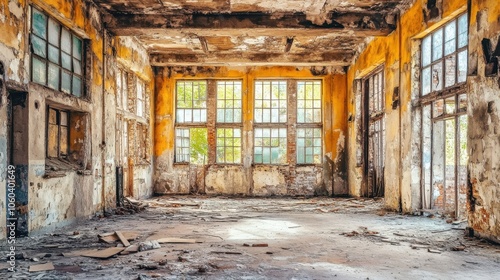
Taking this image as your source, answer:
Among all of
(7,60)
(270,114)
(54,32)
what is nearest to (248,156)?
(270,114)

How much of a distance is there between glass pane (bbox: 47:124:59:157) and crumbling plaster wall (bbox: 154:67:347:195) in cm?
613

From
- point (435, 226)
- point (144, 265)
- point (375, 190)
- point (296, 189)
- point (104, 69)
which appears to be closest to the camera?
point (144, 265)

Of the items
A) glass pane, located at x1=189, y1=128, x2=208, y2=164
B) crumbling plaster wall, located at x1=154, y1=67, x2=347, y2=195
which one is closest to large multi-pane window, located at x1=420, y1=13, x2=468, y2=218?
crumbling plaster wall, located at x1=154, y1=67, x2=347, y2=195

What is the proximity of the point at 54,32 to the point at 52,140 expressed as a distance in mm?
1793

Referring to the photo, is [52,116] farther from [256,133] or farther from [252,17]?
[256,133]

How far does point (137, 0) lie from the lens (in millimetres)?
7957

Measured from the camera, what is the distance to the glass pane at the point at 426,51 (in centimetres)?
765

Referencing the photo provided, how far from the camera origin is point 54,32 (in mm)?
6809

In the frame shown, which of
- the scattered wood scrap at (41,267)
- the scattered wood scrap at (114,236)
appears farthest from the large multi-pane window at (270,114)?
the scattered wood scrap at (41,267)

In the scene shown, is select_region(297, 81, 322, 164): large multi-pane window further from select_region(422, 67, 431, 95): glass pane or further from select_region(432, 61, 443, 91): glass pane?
select_region(432, 61, 443, 91): glass pane

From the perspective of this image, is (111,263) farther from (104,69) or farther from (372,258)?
(104,69)

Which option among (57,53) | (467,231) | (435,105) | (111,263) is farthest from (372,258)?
(57,53)

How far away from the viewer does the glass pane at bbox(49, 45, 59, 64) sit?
21.8ft

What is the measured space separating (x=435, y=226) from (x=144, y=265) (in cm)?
473
